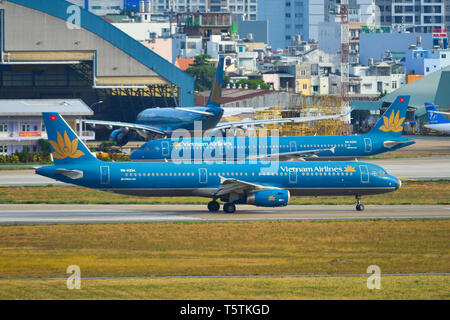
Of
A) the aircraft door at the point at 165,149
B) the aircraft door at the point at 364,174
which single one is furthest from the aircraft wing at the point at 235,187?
the aircraft door at the point at 165,149

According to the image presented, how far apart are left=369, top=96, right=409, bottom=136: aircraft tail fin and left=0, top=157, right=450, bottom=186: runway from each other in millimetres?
Result: 3760

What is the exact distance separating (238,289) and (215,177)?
73.9ft

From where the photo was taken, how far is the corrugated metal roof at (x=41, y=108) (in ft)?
305

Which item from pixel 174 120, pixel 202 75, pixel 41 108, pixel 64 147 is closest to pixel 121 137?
pixel 174 120

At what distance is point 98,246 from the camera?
41.2 metres

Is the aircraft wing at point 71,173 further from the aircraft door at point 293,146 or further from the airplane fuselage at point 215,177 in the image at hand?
the aircraft door at point 293,146

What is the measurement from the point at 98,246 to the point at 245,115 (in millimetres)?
87735

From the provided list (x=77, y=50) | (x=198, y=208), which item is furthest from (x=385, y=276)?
(x=77, y=50)

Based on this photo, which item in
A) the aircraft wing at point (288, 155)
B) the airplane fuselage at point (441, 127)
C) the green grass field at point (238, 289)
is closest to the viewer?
the green grass field at point (238, 289)

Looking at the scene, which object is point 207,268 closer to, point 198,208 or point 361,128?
point 198,208

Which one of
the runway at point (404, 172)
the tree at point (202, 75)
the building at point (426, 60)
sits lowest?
the runway at point (404, 172)

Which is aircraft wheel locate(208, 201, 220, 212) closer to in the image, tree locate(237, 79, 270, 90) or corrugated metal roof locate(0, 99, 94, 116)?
corrugated metal roof locate(0, 99, 94, 116)

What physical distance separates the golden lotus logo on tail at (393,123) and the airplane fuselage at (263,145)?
87 cm

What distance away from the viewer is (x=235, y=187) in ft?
172
